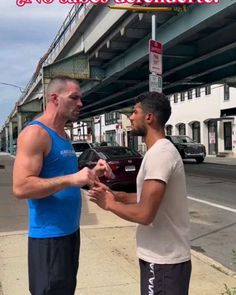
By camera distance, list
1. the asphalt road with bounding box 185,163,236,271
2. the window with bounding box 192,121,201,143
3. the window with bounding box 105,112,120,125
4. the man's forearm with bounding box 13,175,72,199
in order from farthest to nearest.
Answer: the window with bounding box 105,112,120,125
the window with bounding box 192,121,201,143
the asphalt road with bounding box 185,163,236,271
the man's forearm with bounding box 13,175,72,199

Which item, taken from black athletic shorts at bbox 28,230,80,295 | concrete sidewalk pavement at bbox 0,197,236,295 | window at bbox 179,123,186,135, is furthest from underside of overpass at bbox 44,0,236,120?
window at bbox 179,123,186,135

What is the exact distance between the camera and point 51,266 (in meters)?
3.23

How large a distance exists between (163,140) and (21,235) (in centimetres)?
574

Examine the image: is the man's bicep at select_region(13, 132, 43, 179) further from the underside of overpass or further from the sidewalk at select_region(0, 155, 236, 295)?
the underside of overpass

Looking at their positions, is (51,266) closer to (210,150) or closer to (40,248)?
(40,248)

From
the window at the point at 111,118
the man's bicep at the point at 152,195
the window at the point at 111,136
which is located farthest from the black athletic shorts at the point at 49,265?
the window at the point at 111,136

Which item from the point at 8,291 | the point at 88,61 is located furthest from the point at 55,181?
the point at 88,61

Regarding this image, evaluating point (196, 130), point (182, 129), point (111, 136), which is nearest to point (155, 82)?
point (196, 130)

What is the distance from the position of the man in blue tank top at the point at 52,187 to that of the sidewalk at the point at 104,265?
83.4 inches

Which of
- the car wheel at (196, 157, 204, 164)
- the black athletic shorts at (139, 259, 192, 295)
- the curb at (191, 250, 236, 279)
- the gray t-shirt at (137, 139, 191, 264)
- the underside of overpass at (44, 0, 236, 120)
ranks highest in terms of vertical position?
the underside of overpass at (44, 0, 236, 120)

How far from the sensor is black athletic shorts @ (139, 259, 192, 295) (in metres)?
2.96

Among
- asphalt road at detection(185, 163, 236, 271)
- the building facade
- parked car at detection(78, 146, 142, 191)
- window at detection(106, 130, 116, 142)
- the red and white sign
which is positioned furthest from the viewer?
window at detection(106, 130, 116, 142)

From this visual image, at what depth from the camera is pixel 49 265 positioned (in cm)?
323

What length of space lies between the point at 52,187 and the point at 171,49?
18.1m
